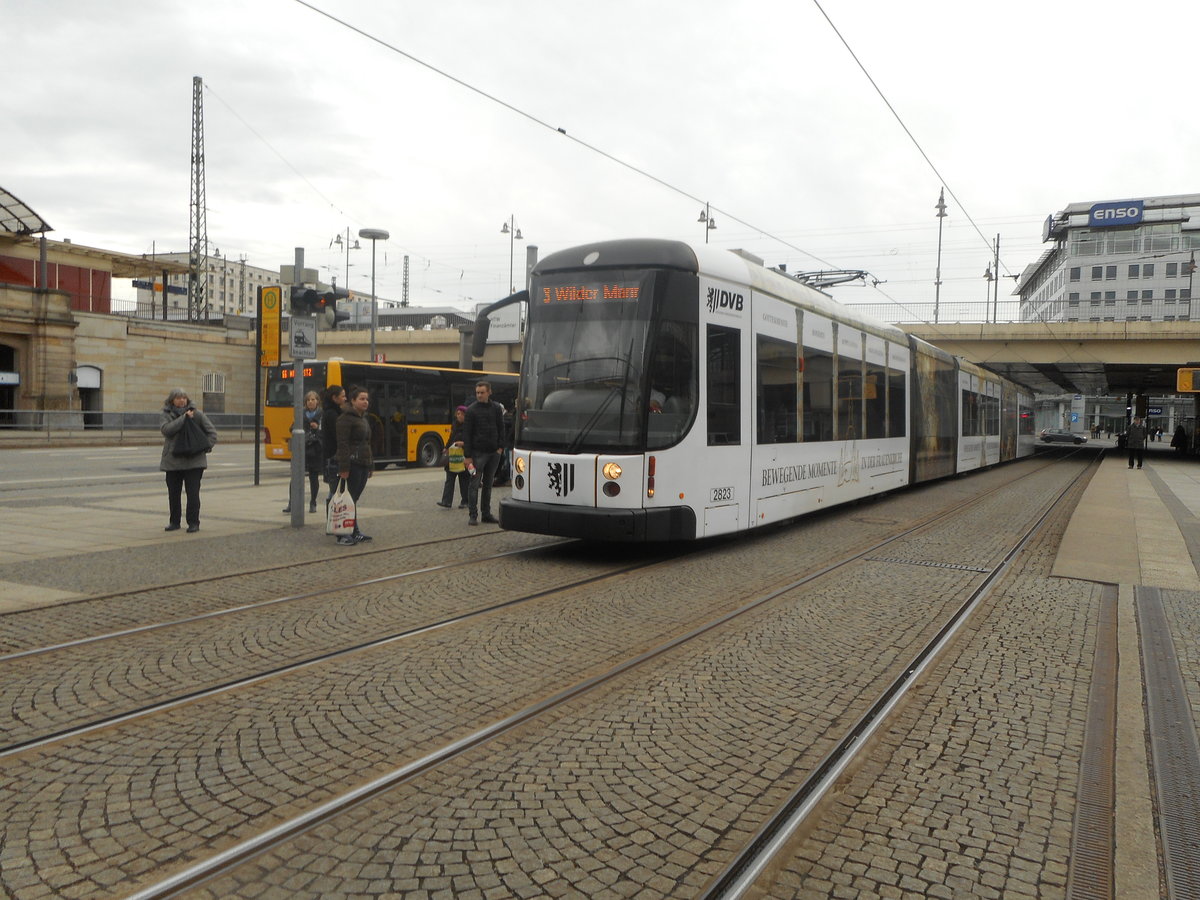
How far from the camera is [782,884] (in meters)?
2.90

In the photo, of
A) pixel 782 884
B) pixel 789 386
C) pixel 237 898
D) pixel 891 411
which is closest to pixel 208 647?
pixel 237 898

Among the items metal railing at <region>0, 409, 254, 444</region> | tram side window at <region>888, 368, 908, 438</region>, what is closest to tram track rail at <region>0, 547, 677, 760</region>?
tram side window at <region>888, 368, 908, 438</region>

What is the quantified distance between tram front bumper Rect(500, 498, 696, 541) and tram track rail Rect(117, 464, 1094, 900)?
1670 millimetres

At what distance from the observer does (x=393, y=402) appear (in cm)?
2181

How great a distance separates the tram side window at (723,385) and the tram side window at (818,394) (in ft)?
6.51

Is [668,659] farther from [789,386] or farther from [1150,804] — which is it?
[789,386]

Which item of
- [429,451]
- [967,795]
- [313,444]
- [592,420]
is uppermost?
→ [592,420]

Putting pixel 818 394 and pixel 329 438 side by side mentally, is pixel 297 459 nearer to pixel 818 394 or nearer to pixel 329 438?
pixel 329 438

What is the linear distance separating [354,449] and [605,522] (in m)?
3.34

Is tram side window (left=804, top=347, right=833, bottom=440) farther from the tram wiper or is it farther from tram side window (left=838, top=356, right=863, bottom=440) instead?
the tram wiper

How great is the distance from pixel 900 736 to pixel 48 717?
3930 millimetres

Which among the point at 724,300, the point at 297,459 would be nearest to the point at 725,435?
the point at 724,300

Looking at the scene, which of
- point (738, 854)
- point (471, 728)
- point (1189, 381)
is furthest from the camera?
point (1189, 381)

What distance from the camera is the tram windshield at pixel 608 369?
27.1 feet
